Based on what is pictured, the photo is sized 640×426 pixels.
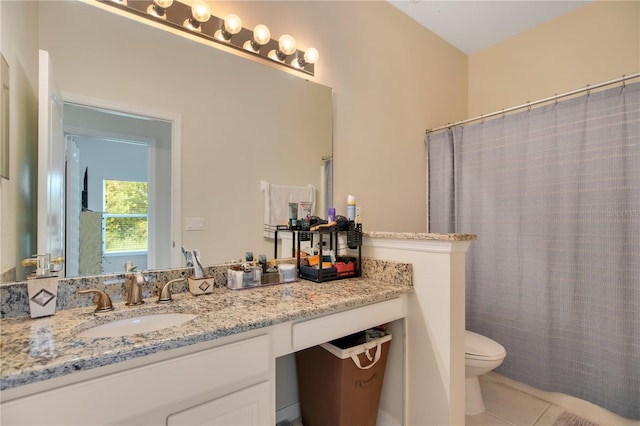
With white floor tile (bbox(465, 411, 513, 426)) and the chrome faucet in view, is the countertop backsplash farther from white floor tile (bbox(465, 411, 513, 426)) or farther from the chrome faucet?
white floor tile (bbox(465, 411, 513, 426))

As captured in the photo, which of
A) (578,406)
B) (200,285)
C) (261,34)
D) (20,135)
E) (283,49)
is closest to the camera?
(20,135)

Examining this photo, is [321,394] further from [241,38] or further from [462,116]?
[462,116]

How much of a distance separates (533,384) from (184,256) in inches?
89.8

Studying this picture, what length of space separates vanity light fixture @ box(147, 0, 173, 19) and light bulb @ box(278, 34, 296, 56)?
0.55 m

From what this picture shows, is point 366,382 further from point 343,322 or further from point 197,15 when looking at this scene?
point 197,15

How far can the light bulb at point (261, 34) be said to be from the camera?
5.09 ft

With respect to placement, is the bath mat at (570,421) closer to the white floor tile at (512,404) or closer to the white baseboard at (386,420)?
the white floor tile at (512,404)

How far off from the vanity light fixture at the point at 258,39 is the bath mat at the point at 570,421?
2648 millimetres

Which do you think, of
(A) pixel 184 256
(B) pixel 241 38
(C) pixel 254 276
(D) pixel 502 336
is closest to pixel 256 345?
(C) pixel 254 276

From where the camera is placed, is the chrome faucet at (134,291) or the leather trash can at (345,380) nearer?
the chrome faucet at (134,291)

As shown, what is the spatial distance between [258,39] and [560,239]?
211cm

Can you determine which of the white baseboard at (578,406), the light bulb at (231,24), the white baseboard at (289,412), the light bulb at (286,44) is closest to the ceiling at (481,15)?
the light bulb at (286,44)

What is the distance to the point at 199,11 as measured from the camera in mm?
1371

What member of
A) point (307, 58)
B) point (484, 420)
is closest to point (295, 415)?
point (484, 420)
